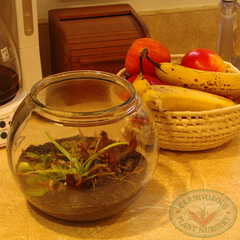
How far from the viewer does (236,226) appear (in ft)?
1.93

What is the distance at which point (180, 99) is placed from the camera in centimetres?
69

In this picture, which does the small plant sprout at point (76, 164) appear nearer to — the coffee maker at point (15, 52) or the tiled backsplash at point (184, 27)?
the coffee maker at point (15, 52)

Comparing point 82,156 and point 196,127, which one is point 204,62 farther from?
point 82,156

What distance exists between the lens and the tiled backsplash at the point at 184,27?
129cm

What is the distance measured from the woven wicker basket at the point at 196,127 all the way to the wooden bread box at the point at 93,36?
35 cm

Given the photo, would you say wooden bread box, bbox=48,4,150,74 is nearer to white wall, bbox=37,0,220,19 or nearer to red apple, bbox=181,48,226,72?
white wall, bbox=37,0,220,19

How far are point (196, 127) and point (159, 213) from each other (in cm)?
19

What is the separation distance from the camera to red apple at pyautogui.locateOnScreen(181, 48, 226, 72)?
78 centimetres

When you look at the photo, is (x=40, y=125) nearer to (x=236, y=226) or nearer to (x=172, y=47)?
(x=236, y=226)

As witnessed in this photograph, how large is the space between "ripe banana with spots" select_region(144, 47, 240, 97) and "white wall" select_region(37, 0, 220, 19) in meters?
0.59

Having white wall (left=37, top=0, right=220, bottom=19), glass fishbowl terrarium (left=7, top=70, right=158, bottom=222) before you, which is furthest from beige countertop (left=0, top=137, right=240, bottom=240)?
white wall (left=37, top=0, right=220, bottom=19)

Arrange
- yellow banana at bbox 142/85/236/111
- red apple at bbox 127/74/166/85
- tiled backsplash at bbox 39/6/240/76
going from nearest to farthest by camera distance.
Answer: yellow banana at bbox 142/85/236/111, red apple at bbox 127/74/166/85, tiled backsplash at bbox 39/6/240/76

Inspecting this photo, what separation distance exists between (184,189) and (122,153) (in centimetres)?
20

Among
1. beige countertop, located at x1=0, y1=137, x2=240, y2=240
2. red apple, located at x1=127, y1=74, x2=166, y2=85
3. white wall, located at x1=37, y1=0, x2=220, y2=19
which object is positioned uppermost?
white wall, located at x1=37, y1=0, x2=220, y2=19
